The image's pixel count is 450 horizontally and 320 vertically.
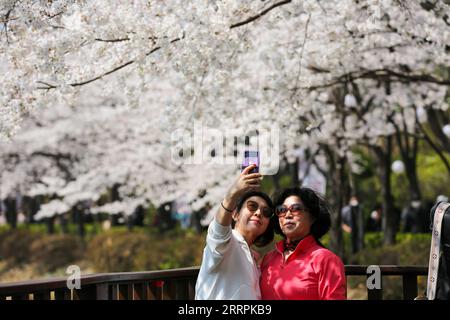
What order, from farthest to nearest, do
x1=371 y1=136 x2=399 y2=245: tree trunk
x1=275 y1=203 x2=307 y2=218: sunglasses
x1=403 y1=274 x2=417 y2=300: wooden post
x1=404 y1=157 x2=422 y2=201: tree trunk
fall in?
x1=404 y1=157 x2=422 y2=201: tree trunk, x1=371 y1=136 x2=399 y2=245: tree trunk, x1=403 y1=274 x2=417 y2=300: wooden post, x1=275 y1=203 x2=307 y2=218: sunglasses

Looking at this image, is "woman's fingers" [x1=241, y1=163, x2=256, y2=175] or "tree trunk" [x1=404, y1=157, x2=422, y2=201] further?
"tree trunk" [x1=404, y1=157, x2=422, y2=201]

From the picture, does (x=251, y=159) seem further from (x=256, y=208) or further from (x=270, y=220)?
(x=270, y=220)

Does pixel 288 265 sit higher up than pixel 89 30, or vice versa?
pixel 89 30

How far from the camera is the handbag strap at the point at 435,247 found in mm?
3748

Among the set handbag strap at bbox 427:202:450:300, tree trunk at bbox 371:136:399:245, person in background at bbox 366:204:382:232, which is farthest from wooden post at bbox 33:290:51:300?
person in background at bbox 366:204:382:232

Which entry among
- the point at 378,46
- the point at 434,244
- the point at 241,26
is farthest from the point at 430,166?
the point at 434,244

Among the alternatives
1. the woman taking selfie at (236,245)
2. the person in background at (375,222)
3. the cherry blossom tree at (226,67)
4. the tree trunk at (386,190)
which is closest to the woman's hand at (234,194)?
the woman taking selfie at (236,245)

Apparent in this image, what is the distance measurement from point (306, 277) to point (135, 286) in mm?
1868

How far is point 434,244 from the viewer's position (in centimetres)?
381

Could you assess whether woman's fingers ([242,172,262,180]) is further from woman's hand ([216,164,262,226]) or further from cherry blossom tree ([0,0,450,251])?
cherry blossom tree ([0,0,450,251])

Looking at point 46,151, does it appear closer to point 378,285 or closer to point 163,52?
point 163,52

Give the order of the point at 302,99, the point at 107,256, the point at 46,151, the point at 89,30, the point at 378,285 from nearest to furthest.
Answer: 1. the point at 378,285
2. the point at 89,30
3. the point at 302,99
4. the point at 107,256
5. the point at 46,151

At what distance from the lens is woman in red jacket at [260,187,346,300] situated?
3.65 m

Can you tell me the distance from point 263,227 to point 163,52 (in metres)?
2.84
